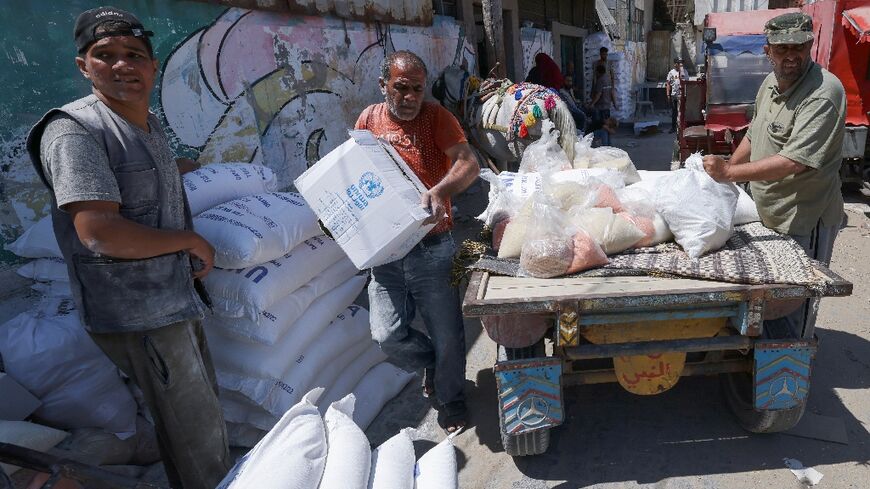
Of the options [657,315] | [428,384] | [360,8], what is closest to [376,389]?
[428,384]

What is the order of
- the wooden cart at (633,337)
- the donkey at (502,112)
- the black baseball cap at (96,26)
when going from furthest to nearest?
1. the donkey at (502,112)
2. the wooden cart at (633,337)
3. the black baseball cap at (96,26)

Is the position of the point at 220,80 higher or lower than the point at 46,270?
higher

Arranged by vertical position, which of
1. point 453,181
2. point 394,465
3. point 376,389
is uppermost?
point 453,181

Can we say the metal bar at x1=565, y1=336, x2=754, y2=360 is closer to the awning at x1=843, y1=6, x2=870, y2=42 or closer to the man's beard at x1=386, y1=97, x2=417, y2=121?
the man's beard at x1=386, y1=97, x2=417, y2=121

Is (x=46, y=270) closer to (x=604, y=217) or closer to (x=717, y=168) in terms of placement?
(x=604, y=217)

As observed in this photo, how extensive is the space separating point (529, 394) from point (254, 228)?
145 centimetres

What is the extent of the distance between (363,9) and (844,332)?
4.87m

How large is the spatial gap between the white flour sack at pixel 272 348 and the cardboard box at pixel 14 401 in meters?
0.76

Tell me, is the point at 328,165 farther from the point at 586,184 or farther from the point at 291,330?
the point at 586,184

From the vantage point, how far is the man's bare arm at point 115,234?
167cm

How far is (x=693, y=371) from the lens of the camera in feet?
8.20

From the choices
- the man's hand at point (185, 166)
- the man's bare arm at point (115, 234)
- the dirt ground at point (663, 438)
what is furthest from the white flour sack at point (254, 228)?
the dirt ground at point (663, 438)

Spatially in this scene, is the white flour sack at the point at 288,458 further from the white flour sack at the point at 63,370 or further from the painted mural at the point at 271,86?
the painted mural at the point at 271,86

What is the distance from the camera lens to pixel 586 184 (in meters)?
2.83
